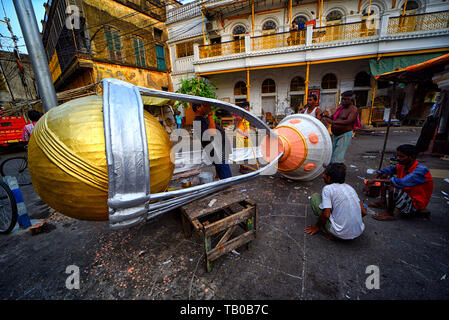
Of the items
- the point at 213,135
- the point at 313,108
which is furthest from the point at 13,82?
the point at 313,108

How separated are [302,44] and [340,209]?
1205 centimetres

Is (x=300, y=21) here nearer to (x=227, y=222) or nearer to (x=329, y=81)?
(x=329, y=81)

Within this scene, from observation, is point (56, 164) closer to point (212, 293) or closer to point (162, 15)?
point (212, 293)

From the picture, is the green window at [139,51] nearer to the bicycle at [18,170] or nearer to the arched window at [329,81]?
the bicycle at [18,170]

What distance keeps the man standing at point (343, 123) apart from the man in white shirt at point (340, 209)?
6.27 feet

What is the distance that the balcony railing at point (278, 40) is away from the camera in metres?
10.8

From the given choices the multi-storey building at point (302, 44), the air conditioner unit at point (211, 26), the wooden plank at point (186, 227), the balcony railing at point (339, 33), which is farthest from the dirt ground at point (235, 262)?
the air conditioner unit at point (211, 26)

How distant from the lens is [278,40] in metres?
11.1

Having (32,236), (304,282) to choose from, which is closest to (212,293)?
(304,282)

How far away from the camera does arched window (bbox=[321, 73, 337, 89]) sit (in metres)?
12.7

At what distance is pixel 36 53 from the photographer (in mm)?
2844

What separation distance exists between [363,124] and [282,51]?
7.00 metres

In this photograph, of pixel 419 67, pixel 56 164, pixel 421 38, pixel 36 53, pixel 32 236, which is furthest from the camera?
pixel 421 38
